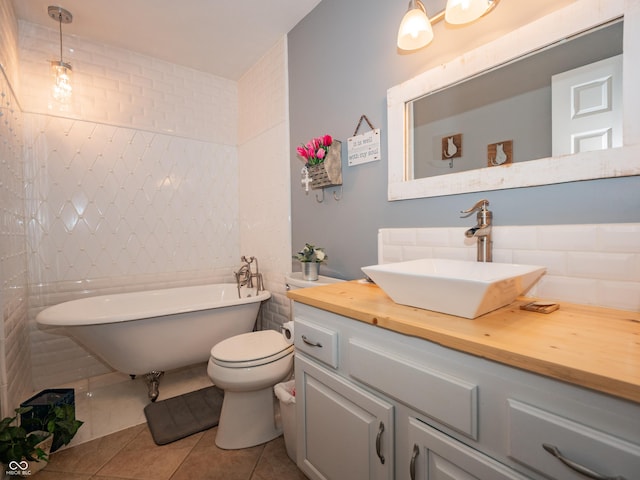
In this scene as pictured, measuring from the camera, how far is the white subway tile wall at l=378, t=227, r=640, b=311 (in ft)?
3.14

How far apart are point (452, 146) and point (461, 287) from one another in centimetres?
87

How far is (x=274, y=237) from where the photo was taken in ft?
8.89

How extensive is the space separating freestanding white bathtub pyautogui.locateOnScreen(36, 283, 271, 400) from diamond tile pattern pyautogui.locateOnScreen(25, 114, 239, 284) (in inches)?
14.1

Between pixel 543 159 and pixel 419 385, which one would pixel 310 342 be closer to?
pixel 419 385

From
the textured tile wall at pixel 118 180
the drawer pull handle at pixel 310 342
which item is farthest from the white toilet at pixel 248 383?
the textured tile wall at pixel 118 180

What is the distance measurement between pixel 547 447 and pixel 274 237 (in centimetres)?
231

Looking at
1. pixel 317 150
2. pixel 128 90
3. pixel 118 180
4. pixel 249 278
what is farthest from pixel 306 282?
pixel 128 90

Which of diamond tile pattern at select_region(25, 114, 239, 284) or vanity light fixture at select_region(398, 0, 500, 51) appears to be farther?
diamond tile pattern at select_region(25, 114, 239, 284)

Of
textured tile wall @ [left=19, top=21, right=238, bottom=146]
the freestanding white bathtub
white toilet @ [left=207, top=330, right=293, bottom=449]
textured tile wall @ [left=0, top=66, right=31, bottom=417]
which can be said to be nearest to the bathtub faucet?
the freestanding white bathtub

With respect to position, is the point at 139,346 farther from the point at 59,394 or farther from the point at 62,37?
the point at 62,37

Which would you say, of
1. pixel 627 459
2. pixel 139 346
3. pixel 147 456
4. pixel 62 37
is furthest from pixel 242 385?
pixel 62 37

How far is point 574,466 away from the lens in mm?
572

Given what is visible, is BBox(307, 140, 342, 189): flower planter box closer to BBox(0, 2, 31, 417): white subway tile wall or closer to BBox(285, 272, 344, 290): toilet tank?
BBox(285, 272, 344, 290): toilet tank

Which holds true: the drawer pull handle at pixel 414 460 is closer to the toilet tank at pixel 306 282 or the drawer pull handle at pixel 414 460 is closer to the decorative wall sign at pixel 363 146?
the toilet tank at pixel 306 282
